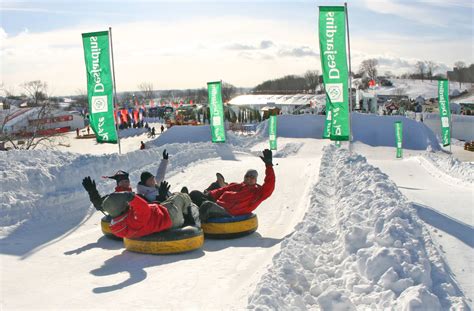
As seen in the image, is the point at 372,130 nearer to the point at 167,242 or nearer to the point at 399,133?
the point at 399,133

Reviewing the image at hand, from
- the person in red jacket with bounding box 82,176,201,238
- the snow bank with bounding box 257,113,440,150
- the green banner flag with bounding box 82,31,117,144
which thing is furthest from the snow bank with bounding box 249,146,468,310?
the snow bank with bounding box 257,113,440,150

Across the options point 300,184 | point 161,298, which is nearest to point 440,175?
point 300,184

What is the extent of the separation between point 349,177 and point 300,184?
243 centimetres

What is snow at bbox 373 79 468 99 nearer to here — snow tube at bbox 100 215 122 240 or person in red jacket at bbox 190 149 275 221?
person in red jacket at bbox 190 149 275 221

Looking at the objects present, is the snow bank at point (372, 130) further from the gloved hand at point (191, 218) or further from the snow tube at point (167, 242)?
the snow tube at point (167, 242)

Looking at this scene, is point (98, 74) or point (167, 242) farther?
point (98, 74)

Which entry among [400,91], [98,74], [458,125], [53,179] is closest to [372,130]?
[458,125]

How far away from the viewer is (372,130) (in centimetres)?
3691

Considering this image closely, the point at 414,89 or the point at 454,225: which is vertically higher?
the point at 414,89

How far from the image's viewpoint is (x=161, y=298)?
18.0 feet

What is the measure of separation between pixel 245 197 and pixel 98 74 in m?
9.55

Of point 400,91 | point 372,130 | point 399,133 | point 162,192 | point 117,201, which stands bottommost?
point 372,130

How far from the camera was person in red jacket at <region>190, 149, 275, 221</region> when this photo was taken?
838 centimetres

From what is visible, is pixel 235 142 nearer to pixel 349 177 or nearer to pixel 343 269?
pixel 349 177
